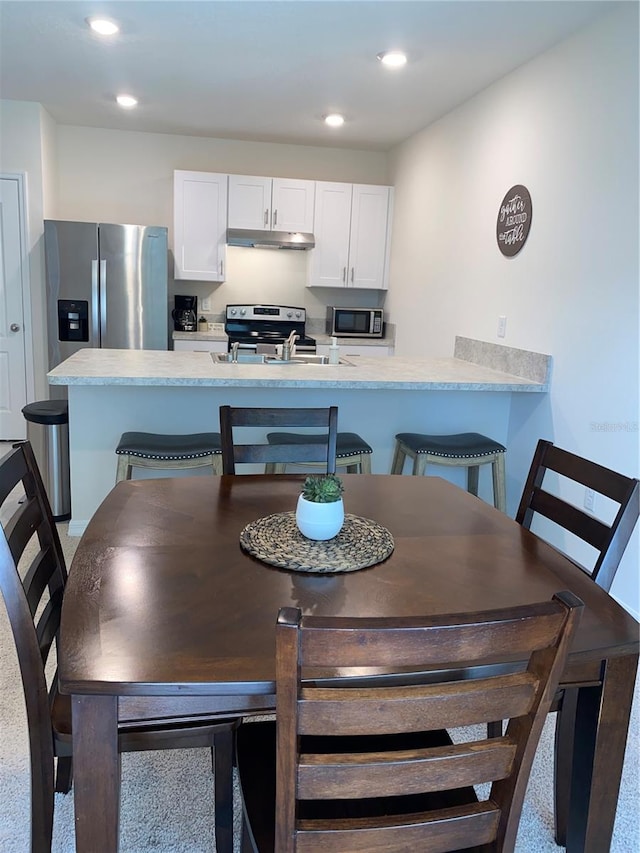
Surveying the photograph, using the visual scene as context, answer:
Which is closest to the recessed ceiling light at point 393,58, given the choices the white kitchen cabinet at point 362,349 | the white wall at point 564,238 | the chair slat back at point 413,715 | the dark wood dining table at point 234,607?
the white wall at point 564,238

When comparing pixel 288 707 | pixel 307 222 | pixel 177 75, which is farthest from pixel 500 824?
pixel 307 222

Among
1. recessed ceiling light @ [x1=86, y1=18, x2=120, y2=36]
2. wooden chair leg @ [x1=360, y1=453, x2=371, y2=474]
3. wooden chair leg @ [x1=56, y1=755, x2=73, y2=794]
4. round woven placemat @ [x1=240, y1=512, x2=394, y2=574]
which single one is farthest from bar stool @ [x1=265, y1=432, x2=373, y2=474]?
recessed ceiling light @ [x1=86, y1=18, x2=120, y2=36]

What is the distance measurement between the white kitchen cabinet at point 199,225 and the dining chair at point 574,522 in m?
3.96

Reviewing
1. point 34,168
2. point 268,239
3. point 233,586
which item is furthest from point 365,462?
point 34,168

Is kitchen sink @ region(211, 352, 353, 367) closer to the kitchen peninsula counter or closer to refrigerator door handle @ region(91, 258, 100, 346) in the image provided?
the kitchen peninsula counter

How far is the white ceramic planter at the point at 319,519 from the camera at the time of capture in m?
1.42

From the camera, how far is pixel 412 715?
80 centimetres

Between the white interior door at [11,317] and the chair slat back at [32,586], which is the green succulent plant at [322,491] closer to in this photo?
the chair slat back at [32,586]

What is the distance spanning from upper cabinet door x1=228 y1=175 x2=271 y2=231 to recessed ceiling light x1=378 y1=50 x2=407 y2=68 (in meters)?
1.90

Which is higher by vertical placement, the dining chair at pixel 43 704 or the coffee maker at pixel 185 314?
the coffee maker at pixel 185 314

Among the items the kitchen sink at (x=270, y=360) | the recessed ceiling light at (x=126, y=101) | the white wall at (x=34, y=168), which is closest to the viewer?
the kitchen sink at (x=270, y=360)

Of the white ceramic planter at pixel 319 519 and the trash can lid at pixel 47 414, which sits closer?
the white ceramic planter at pixel 319 519

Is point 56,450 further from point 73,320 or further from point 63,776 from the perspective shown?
point 63,776

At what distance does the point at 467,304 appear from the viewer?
401 cm
